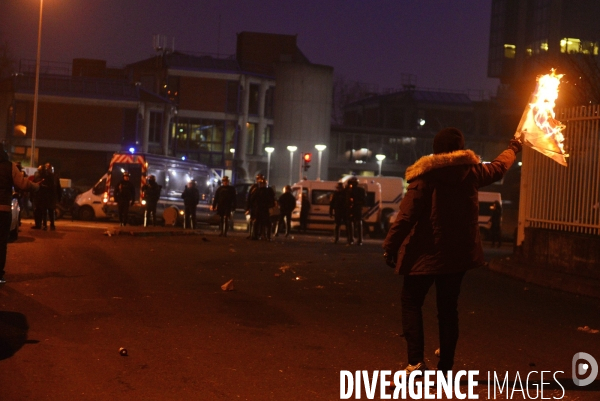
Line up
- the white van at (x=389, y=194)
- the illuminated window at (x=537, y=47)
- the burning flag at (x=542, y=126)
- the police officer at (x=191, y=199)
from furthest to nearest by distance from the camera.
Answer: the illuminated window at (x=537, y=47) < the white van at (x=389, y=194) < the police officer at (x=191, y=199) < the burning flag at (x=542, y=126)

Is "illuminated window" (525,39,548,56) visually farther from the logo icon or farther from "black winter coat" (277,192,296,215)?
the logo icon

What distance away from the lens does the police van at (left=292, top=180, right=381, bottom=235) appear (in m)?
33.4

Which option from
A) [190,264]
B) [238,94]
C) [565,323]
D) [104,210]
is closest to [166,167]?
[104,210]

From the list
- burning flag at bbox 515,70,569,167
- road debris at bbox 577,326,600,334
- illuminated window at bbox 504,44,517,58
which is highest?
illuminated window at bbox 504,44,517,58

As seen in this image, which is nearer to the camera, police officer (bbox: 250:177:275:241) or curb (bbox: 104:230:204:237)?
curb (bbox: 104:230:204:237)

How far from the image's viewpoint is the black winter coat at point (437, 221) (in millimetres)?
5859

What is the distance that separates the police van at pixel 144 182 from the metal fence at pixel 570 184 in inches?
707

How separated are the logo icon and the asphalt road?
0.07 metres

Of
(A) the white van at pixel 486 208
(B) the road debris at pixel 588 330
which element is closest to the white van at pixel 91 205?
(A) the white van at pixel 486 208

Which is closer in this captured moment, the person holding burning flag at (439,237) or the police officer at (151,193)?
the person holding burning flag at (439,237)

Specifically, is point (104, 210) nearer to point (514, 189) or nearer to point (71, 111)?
→ point (71, 111)

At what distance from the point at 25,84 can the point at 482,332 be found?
49.9 m

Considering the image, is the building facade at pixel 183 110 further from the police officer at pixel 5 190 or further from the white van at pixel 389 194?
the police officer at pixel 5 190

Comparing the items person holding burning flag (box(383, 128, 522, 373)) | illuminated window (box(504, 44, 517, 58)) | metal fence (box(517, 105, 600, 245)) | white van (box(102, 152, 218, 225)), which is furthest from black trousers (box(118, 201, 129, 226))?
illuminated window (box(504, 44, 517, 58))
